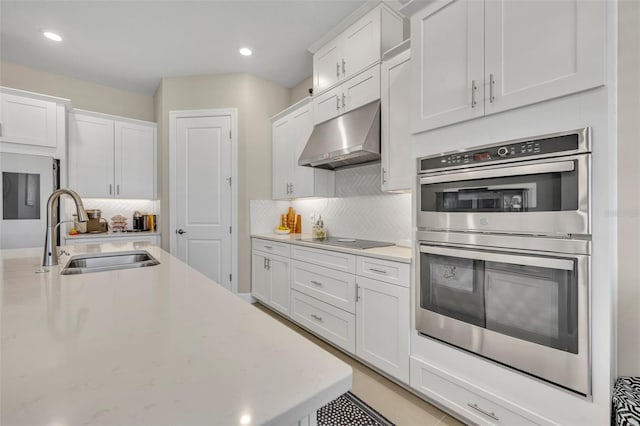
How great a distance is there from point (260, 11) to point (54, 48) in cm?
241

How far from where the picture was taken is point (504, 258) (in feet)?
4.66

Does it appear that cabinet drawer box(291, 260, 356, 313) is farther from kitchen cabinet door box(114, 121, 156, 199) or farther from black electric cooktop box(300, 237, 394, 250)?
kitchen cabinet door box(114, 121, 156, 199)

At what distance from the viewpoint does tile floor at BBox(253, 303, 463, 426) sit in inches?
66.9

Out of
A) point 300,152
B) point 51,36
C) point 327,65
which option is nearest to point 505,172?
point 327,65

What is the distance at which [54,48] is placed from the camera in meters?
3.19

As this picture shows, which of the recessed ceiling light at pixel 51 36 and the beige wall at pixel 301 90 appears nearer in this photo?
the recessed ceiling light at pixel 51 36

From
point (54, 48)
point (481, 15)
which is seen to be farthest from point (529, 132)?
point (54, 48)

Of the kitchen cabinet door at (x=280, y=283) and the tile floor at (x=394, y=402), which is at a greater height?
the kitchen cabinet door at (x=280, y=283)

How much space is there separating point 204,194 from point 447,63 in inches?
125

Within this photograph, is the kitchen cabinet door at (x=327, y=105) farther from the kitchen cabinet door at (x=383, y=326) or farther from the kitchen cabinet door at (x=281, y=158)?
the kitchen cabinet door at (x=383, y=326)

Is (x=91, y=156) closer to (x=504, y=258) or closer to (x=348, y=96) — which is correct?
(x=348, y=96)

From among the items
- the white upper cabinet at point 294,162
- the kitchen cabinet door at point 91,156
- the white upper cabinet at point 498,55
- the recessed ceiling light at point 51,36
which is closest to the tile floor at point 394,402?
the white upper cabinet at point 498,55

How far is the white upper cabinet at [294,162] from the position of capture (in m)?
3.30

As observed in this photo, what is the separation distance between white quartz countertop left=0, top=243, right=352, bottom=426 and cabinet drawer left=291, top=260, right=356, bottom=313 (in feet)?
5.00
